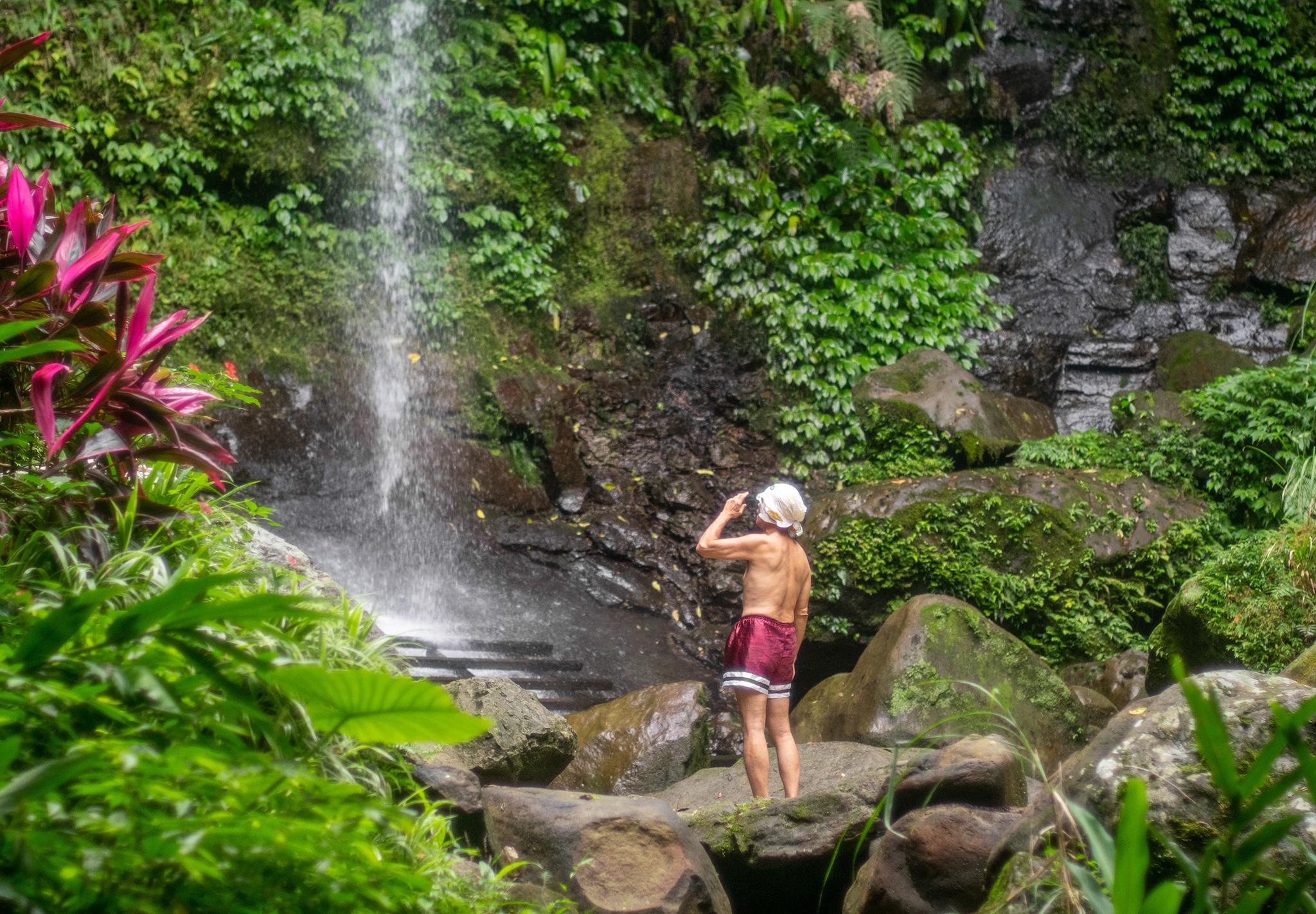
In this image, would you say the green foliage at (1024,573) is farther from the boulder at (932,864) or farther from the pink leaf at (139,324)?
the pink leaf at (139,324)

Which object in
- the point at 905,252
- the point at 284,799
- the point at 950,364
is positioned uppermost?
the point at 905,252

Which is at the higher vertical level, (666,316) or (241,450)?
(666,316)

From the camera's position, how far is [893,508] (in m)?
8.00

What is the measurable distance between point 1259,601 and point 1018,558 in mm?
2136

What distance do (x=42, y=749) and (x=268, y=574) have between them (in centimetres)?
124

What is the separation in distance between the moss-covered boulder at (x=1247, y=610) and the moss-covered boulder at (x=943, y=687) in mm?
828

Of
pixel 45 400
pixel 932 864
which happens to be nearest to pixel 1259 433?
pixel 932 864

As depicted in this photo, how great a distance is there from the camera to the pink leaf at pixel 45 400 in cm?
242

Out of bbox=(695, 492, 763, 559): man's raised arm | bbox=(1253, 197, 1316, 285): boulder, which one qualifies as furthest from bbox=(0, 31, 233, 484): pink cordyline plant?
bbox=(1253, 197, 1316, 285): boulder

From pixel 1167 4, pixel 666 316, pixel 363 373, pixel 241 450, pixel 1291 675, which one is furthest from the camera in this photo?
pixel 1167 4

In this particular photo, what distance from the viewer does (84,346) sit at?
97.7 inches

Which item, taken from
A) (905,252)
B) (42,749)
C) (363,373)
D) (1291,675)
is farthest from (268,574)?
(905,252)

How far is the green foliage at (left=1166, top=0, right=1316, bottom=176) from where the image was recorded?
464 inches

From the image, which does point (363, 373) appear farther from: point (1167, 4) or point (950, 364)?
point (1167, 4)
